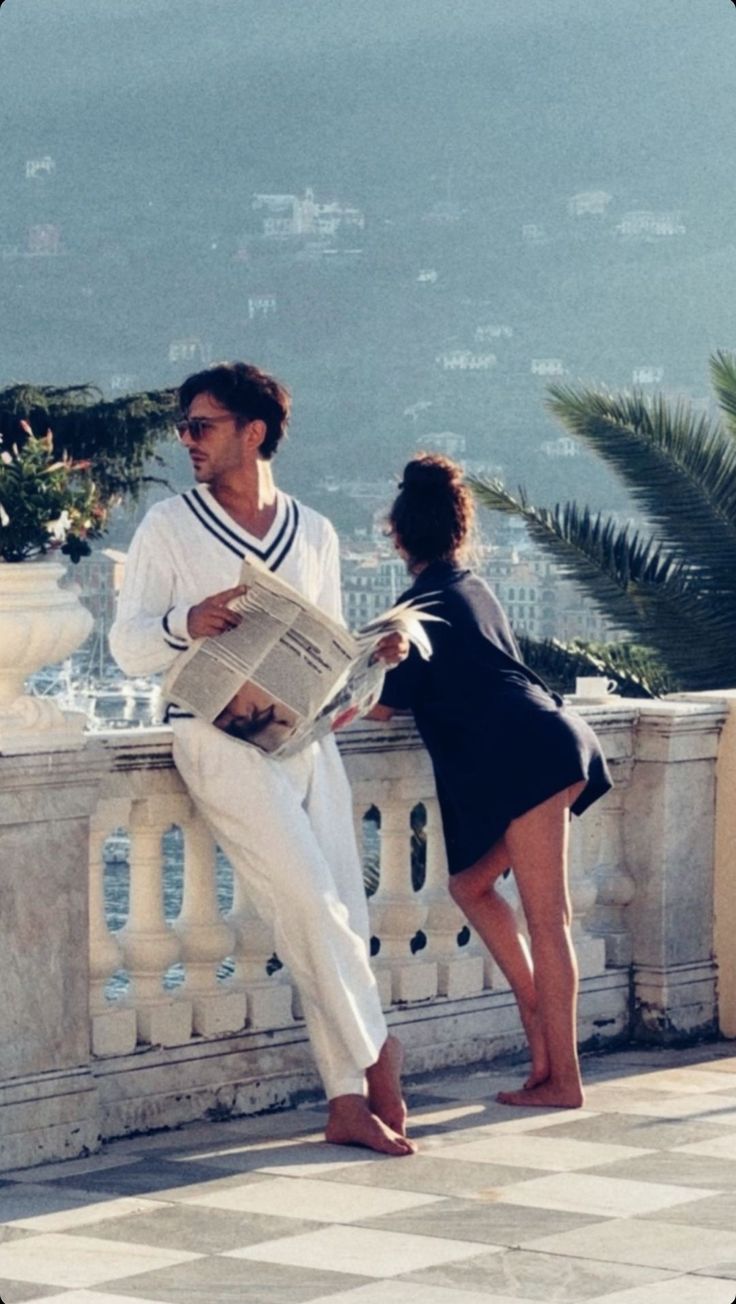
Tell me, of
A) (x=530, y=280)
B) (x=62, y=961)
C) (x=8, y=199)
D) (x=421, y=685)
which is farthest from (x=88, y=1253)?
(x=8, y=199)

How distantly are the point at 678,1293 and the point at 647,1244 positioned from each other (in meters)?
0.35

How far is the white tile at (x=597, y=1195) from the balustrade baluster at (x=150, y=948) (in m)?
1.04

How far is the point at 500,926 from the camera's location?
5648mm

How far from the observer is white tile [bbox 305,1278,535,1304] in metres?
3.75

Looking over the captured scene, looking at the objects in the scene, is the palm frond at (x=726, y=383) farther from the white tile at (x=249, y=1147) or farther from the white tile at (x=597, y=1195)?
the white tile at (x=597, y=1195)

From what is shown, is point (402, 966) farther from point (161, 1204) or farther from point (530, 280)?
point (530, 280)

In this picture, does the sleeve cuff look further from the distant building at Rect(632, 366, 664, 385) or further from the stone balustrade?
the distant building at Rect(632, 366, 664, 385)

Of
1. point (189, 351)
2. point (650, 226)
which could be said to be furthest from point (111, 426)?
point (650, 226)

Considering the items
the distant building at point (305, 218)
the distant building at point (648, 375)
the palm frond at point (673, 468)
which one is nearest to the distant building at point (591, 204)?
the distant building at point (305, 218)

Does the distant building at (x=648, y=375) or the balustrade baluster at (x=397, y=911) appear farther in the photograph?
the distant building at (x=648, y=375)

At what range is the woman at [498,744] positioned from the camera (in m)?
5.43

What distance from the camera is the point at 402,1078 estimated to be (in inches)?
230

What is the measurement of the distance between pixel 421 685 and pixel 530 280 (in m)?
100

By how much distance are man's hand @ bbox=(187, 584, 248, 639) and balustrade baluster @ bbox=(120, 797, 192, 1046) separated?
2.09 ft
